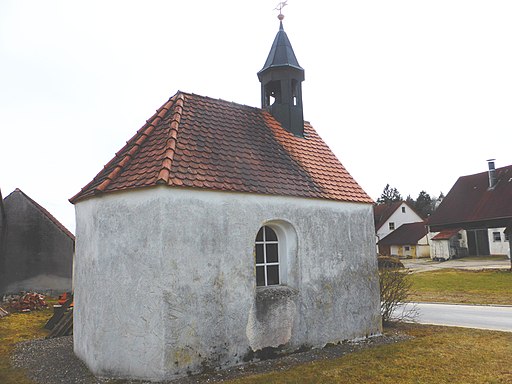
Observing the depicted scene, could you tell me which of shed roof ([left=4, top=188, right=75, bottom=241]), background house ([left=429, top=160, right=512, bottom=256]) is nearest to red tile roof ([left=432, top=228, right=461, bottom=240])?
background house ([left=429, top=160, right=512, bottom=256])

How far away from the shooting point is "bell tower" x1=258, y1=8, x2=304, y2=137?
456 inches

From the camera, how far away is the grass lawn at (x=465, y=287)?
1681cm

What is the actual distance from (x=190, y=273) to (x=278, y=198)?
2.58 meters

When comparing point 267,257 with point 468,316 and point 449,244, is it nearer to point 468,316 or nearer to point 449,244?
point 468,316

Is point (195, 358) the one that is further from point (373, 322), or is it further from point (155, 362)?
point (373, 322)

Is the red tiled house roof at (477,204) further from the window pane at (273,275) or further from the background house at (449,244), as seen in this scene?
the window pane at (273,275)

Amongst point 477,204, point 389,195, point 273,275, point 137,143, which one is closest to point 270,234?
point 273,275

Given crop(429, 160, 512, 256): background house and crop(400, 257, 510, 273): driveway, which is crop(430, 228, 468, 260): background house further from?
crop(400, 257, 510, 273): driveway

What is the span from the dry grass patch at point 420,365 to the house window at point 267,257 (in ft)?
6.42

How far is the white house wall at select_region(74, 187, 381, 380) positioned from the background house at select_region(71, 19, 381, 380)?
22mm

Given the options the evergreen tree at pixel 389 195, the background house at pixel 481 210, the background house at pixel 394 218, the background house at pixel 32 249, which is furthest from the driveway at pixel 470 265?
the evergreen tree at pixel 389 195

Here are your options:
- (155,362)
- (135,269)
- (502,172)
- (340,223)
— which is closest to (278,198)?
Answer: (340,223)

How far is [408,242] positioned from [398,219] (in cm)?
866

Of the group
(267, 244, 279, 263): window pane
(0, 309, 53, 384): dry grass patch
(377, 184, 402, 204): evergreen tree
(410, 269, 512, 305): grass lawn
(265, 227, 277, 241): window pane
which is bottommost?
(410, 269, 512, 305): grass lawn
